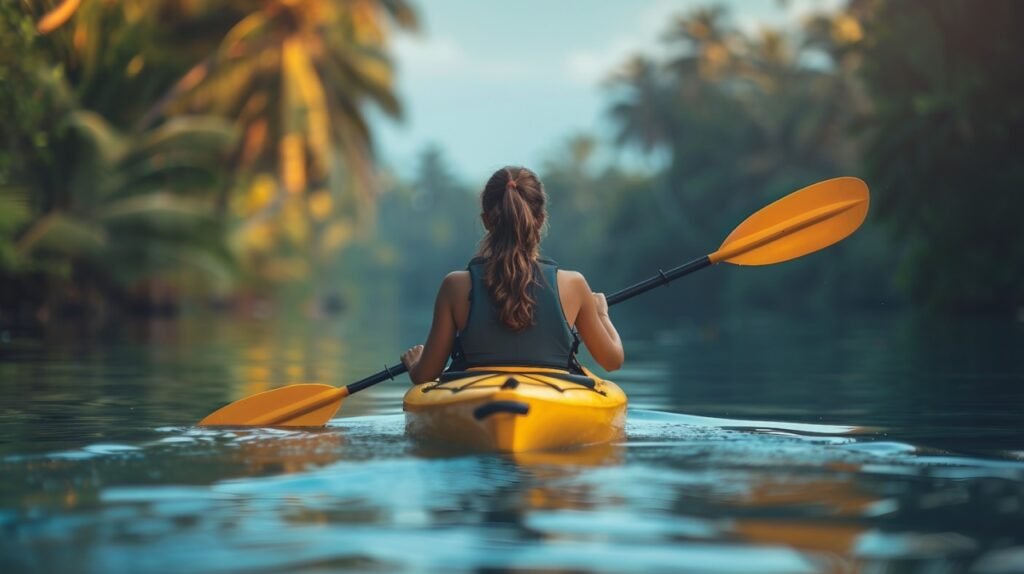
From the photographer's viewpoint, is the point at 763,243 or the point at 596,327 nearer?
the point at 596,327

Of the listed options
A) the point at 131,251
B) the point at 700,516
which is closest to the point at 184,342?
the point at 131,251

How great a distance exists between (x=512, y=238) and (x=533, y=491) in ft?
4.76

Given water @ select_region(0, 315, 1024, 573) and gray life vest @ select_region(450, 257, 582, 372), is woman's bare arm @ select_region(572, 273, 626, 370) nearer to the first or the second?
gray life vest @ select_region(450, 257, 582, 372)

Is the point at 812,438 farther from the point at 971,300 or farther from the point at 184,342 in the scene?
the point at 971,300

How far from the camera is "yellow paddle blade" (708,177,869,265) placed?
848cm

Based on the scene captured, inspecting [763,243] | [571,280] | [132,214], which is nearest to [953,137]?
[132,214]

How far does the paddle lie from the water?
0.80ft

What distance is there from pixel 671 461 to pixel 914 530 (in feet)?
5.26

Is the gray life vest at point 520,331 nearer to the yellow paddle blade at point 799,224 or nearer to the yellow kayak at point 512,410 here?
the yellow kayak at point 512,410

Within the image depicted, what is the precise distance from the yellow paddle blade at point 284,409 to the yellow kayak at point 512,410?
1159 mm

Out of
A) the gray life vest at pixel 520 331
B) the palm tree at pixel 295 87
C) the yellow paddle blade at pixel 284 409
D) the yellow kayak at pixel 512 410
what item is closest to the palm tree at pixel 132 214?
the palm tree at pixel 295 87

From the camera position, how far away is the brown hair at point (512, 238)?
602 centimetres

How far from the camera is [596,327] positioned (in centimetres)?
651

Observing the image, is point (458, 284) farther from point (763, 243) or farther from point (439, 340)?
point (763, 243)
